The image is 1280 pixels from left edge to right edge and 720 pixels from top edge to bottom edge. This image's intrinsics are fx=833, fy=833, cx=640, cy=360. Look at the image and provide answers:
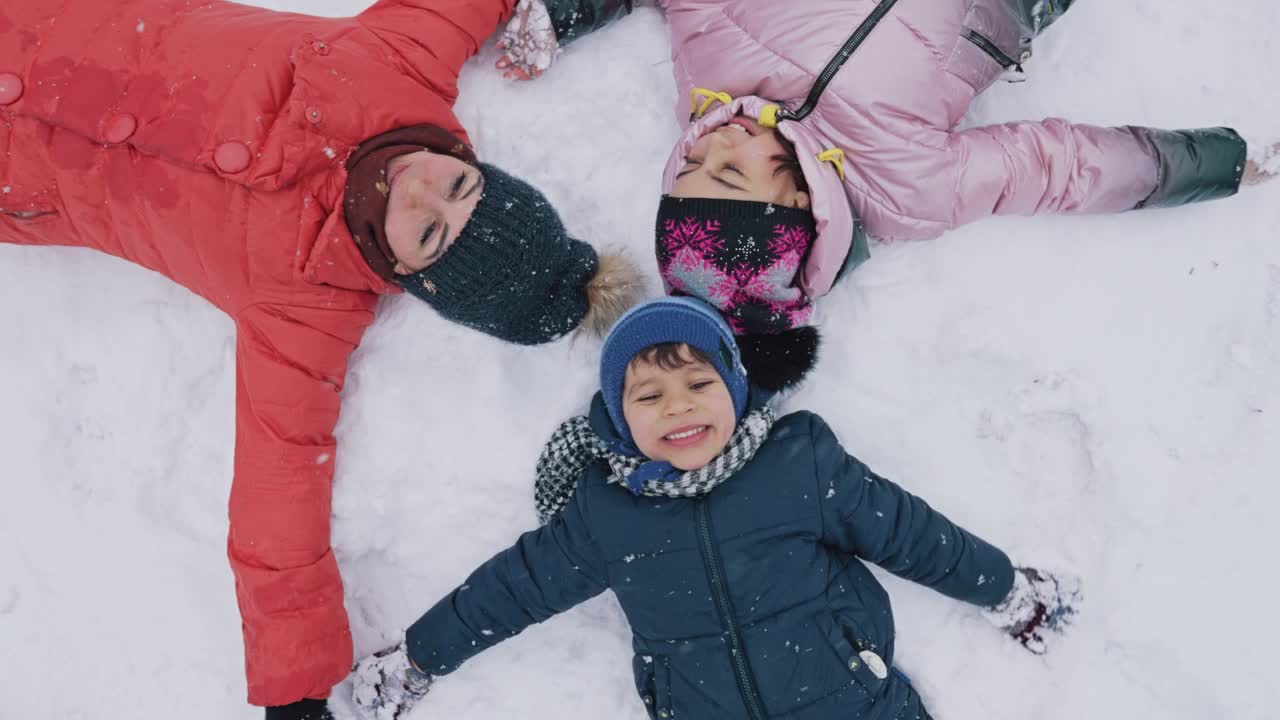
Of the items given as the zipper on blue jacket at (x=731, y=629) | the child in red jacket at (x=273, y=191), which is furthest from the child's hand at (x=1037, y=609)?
the child in red jacket at (x=273, y=191)

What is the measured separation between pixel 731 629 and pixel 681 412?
0.53m

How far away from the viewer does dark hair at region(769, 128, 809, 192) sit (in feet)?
6.36

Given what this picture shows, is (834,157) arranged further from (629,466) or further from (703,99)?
(629,466)

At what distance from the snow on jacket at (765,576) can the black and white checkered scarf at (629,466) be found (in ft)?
0.22

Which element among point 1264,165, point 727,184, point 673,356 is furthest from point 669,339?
point 1264,165

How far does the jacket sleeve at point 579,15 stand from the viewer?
221 centimetres

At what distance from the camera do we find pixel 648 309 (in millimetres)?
1949

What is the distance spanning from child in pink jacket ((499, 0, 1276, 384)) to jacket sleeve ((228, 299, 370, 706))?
0.97 meters

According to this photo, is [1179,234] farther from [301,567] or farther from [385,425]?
[301,567]

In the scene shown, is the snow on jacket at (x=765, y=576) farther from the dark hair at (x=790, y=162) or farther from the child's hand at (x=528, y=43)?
the child's hand at (x=528, y=43)

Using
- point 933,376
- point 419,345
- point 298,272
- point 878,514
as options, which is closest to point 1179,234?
point 933,376

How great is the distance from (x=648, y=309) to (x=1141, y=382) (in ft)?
4.37

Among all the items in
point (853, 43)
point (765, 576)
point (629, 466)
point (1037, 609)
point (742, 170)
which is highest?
point (853, 43)

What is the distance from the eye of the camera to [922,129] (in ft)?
6.72
